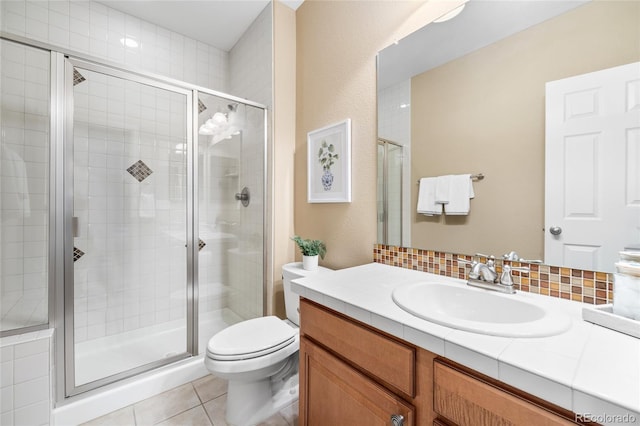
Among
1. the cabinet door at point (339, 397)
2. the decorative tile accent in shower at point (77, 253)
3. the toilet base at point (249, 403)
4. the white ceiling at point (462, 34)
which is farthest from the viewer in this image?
the decorative tile accent in shower at point (77, 253)

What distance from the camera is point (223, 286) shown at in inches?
84.0

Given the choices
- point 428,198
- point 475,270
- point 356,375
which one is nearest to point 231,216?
point 428,198

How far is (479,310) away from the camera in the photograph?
3.07 feet

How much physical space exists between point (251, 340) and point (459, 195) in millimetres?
1198

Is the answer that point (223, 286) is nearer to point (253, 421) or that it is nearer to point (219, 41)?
point (253, 421)

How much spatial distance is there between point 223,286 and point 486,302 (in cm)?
182

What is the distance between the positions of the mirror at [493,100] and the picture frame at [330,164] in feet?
1.20

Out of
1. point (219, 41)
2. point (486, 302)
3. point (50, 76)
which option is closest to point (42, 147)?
point (50, 76)

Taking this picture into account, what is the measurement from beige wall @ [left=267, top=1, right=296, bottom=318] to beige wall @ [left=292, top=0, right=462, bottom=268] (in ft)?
0.24

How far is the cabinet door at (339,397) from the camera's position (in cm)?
74

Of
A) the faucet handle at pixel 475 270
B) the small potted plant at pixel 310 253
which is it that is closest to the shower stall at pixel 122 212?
the small potted plant at pixel 310 253

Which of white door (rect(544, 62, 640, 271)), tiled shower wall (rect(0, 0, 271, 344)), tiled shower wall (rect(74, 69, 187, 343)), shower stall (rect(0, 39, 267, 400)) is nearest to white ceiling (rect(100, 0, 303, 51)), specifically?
tiled shower wall (rect(0, 0, 271, 344))

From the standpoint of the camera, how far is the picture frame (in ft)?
5.40

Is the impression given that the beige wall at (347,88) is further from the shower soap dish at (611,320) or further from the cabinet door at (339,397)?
the shower soap dish at (611,320)
